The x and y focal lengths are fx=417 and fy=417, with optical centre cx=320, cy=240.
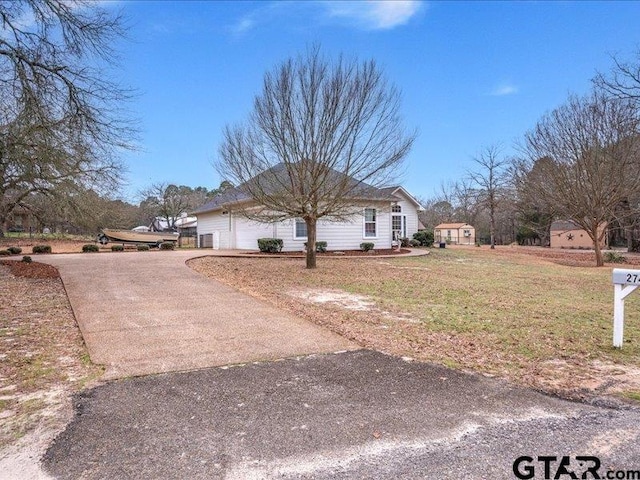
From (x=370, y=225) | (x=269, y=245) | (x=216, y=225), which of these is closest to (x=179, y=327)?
(x=269, y=245)

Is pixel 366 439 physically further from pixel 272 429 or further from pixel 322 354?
pixel 322 354

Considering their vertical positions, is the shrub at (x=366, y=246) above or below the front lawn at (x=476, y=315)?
above

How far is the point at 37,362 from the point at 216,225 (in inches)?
794

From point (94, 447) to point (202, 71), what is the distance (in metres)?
12.5

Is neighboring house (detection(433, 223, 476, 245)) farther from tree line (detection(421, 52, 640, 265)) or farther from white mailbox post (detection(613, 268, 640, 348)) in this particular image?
white mailbox post (detection(613, 268, 640, 348))

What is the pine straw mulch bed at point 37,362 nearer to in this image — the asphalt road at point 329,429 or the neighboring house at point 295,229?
the asphalt road at point 329,429

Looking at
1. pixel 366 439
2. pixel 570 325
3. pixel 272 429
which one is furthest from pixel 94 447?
pixel 570 325

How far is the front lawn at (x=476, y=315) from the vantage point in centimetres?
447

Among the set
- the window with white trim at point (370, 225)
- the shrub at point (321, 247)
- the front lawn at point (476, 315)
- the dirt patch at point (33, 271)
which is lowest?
the front lawn at point (476, 315)

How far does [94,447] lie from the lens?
267 centimetres

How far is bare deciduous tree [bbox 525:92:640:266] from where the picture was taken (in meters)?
18.6

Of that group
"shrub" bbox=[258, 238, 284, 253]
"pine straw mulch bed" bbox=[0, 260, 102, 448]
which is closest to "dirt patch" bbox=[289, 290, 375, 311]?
"pine straw mulch bed" bbox=[0, 260, 102, 448]

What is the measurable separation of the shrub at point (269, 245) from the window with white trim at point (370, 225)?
212 inches

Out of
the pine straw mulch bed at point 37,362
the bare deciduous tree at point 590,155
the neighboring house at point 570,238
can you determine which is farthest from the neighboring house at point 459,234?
the pine straw mulch bed at point 37,362
